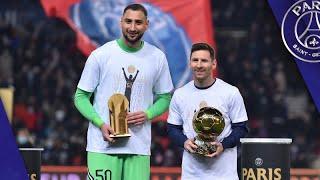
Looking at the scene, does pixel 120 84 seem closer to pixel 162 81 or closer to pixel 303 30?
pixel 162 81

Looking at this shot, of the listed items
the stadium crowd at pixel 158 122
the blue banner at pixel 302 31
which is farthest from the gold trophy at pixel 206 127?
the stadium crowd at pixel 158 122

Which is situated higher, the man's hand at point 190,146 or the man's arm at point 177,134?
the man's arm at point 177,134

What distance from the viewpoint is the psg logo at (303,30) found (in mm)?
9219

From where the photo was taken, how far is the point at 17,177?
6.05 m

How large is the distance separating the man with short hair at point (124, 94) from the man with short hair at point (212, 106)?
0.20m

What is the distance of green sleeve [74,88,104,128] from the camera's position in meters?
6.77

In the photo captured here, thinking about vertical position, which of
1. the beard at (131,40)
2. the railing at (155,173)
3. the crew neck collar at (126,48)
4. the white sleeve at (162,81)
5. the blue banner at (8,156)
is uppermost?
the beard at (131,40)

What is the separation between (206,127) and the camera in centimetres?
658

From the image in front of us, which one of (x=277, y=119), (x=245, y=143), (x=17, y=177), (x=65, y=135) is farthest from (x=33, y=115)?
(x=17, y=177)

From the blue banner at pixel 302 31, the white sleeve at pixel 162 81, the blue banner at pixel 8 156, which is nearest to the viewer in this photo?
the blue banner at pixel 8 156

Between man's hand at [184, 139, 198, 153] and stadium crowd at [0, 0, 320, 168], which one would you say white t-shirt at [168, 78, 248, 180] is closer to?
man's hand at [184, 139, 198, 153]

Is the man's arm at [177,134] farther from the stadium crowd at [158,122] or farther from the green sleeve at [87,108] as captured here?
the stadium crowd at [158,122]

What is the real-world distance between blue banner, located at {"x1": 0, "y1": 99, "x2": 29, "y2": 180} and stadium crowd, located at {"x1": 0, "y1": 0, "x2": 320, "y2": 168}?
23.8 ft

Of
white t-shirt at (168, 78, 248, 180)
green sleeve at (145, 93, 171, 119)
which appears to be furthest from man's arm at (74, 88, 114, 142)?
white t-shirt at (168, 78, 248, 180)
